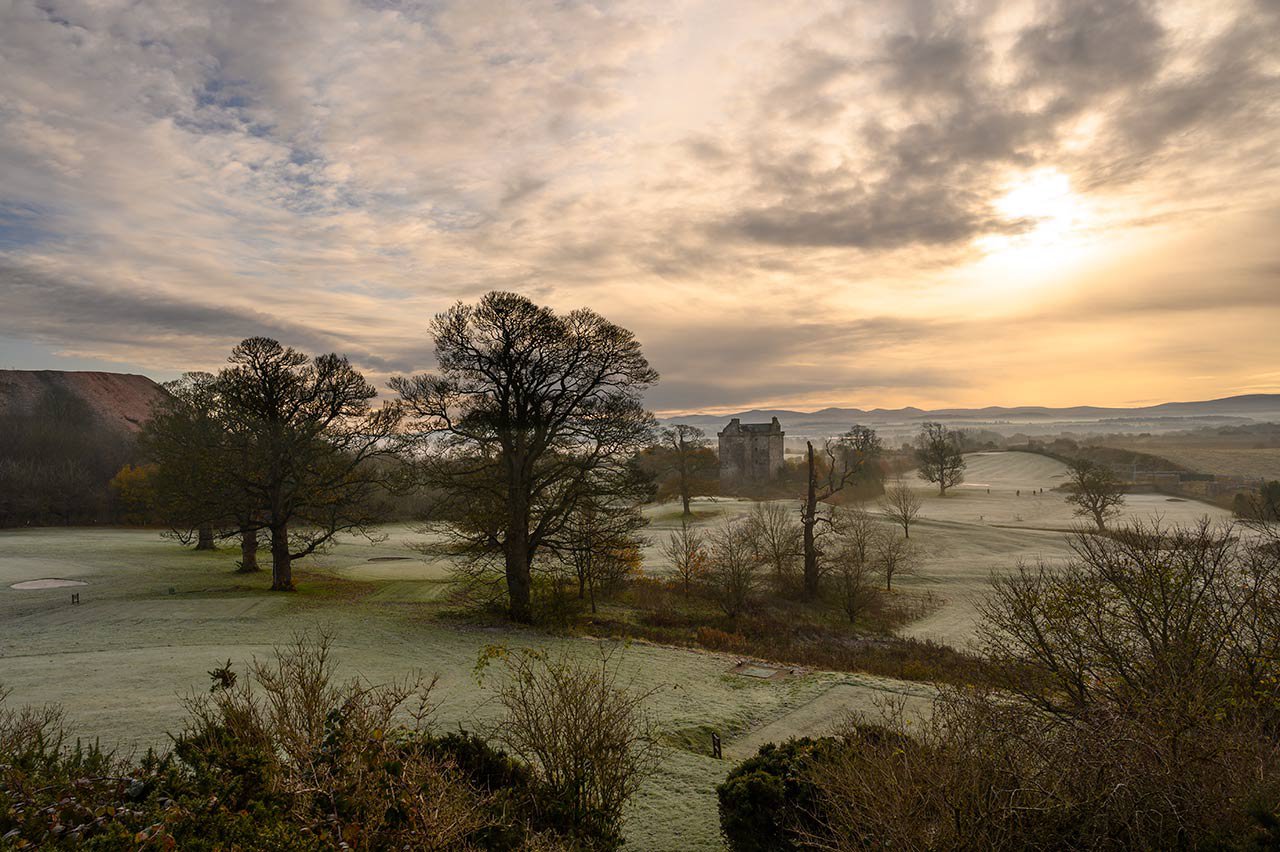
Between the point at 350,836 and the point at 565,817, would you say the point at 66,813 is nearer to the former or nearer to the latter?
the point at 350,836

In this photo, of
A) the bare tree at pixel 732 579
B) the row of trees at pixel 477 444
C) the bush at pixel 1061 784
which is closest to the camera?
the bush at pixel 1061 784

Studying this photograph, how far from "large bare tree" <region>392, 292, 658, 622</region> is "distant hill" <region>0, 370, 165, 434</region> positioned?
Result: 7307cm

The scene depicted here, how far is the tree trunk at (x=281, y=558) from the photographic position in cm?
3058

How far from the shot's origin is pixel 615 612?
32.2m

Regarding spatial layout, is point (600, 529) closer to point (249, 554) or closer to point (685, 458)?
point (249, 554)

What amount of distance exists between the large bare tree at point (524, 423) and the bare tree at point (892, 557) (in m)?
21.3

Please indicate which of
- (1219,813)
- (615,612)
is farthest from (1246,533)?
(1219,813)

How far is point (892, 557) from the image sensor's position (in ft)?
131

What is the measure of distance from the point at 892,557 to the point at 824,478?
45.0 m

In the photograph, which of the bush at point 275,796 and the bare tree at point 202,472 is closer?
the bush at point 275,796

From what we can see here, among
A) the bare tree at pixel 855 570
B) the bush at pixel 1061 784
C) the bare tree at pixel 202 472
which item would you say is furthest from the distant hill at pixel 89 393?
the bush at pixel 1061 784

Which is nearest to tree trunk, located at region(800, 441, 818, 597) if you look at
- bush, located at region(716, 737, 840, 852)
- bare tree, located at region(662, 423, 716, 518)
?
bush, located at region(716, 737, 840, 852)

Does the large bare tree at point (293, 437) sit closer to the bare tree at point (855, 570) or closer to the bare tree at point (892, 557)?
the bare tree at point (855, 570)

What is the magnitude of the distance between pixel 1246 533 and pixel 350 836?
60663 mm
